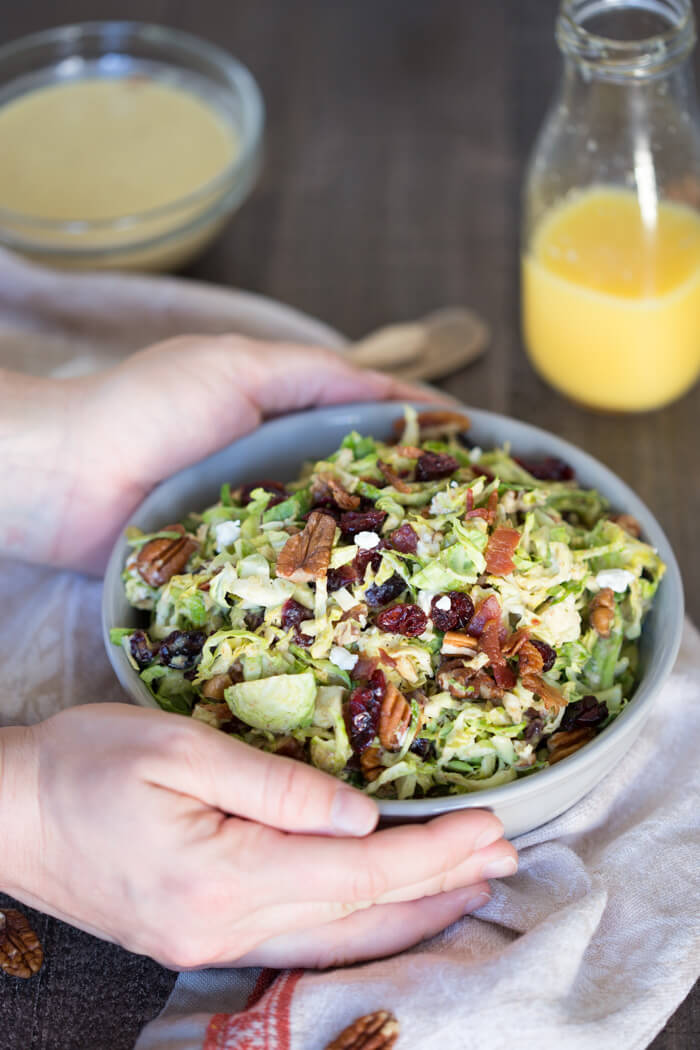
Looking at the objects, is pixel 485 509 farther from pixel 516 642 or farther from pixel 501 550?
pixel 516 642

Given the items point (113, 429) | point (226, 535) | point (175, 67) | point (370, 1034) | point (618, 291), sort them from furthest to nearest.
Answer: point (175, 67) → point (618, 291) → point (113, 429) → point (226, 535) → point (370, 1034)

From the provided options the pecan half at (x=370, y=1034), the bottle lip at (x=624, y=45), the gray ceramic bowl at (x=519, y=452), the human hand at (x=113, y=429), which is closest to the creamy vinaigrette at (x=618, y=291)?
the bottle lip at (x=624, y=45)

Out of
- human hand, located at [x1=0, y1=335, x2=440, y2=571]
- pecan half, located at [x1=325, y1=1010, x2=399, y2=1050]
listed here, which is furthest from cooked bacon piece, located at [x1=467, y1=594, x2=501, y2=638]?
human hand, located at [x1=0, y1=335, x2=440, y2=571]

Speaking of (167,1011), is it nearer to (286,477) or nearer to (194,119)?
(286,477)

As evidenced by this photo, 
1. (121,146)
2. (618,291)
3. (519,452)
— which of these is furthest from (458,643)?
(121,146)

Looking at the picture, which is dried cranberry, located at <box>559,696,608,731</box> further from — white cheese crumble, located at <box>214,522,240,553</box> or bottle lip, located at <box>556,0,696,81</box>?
bottle lip, located at <box>556,0,696,81</box>

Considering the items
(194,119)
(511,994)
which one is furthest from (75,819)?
(194,119)
